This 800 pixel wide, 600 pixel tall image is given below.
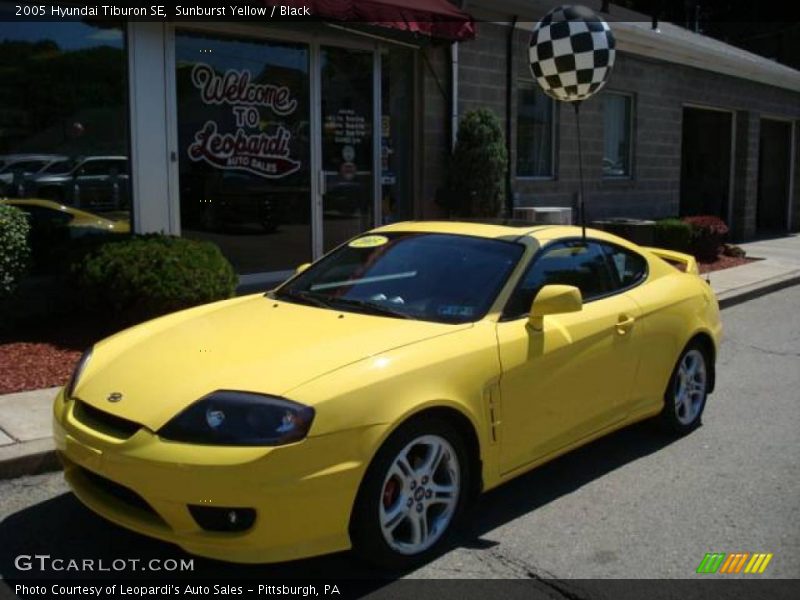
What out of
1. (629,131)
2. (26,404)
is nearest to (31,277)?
(26,404)

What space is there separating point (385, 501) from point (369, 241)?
6.03 ft

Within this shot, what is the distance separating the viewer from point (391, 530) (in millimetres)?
3426

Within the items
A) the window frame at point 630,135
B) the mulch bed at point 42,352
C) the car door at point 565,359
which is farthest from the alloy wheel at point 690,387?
the window frame at point 630,135

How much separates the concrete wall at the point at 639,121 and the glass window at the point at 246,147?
7.08 feet

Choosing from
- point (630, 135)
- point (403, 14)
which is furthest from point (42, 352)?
point (630, 135)

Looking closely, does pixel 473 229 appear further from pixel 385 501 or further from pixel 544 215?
pixel 544 215

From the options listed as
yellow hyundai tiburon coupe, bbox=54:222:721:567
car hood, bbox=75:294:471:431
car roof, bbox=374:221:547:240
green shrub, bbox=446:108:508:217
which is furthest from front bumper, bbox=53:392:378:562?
green shrub, bbox=446:108:508:217

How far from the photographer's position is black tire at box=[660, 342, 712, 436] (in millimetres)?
5203

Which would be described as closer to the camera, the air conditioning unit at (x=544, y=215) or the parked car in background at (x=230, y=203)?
the parked car in background at (x=230, y=203)

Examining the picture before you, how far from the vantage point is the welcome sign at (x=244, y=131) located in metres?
8.79

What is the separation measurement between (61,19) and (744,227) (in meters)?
16.5

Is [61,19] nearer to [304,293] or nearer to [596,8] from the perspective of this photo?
[304,293]

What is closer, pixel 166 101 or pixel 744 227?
pixel 166 101

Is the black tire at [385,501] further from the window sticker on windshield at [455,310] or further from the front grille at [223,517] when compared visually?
the window sticker on windshield at [455,310]
